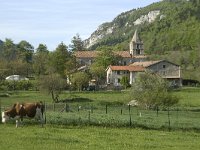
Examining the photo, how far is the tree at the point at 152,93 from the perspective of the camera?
60.9 meters

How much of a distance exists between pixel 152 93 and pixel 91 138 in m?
36.6

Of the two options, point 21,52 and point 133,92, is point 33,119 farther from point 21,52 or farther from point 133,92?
point 21,52

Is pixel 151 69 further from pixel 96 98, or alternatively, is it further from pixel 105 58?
pixel 96 98

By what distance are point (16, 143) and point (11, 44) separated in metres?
155

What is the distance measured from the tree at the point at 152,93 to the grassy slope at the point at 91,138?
100ft

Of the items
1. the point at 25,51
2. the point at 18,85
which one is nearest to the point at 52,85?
the point at 18,85

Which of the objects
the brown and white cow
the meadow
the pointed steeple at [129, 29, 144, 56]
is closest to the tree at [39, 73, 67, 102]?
the meadow

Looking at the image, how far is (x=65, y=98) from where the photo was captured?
81812 mm

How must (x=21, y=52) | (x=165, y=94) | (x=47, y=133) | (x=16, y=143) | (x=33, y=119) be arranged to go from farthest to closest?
(x=21, y=52) < (x=165, y=94) < (x=33, y=119) < (x=47, y=133) < (x=16, y=143)

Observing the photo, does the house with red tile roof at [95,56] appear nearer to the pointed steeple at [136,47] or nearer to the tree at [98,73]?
the pointed steeple at [136,47]

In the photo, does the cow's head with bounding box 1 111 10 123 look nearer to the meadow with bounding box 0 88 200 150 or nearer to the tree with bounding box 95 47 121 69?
the meadow with bounding box 0 88 200 150

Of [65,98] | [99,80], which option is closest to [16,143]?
[65,98]

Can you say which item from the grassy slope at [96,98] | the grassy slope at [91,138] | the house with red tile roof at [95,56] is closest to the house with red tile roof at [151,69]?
the house with red tile roof at [95,56]

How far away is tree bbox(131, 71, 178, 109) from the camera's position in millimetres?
60938
